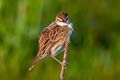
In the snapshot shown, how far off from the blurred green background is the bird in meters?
0.78

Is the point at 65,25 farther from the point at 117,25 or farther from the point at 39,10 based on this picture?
the point at 117,25

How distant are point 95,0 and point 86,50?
5.85 feet

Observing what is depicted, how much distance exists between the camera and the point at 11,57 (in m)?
7.04

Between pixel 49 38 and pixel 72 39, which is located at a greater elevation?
pixel 49 38

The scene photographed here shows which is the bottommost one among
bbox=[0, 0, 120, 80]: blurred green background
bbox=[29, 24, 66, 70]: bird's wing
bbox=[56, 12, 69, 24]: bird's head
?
bbox=[0, 0, 120, 80]: blurred green background

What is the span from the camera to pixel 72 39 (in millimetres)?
7938

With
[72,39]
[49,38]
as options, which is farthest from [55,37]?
[72,39]

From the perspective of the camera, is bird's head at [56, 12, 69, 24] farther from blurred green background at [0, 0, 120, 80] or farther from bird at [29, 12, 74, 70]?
blurred green background at [0, 0, 120, 80]

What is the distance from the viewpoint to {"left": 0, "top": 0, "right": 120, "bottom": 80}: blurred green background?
6.72 meters

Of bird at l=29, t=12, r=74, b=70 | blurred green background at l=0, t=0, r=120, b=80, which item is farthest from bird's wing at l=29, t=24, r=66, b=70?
blurred green background at l=0, t=0, r=120, b=80

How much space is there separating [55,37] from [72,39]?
2225 mm

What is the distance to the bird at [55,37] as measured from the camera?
5578mm

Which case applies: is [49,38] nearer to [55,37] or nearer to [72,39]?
[55,37]

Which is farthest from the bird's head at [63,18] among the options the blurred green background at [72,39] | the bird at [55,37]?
the blurred green background at [72,39]
